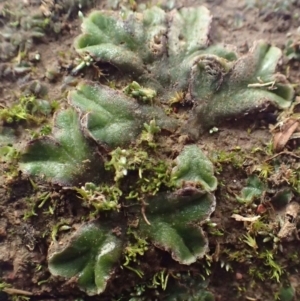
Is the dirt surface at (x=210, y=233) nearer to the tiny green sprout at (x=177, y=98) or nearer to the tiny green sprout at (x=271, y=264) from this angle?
the tiny green sprout at (x=271, y=264)

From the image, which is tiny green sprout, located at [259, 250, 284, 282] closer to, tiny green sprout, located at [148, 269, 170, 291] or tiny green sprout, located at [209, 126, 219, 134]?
tiny green sprout, located at [148, 269, 170, 291]

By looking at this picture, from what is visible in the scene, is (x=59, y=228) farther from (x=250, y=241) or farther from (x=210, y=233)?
(x=250, y=241)

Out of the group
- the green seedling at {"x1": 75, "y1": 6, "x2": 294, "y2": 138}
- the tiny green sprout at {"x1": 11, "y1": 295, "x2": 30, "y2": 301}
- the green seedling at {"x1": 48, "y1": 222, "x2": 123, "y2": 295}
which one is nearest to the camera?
the green seedling at {"x1": 48, "y1": 222, "x2": 123, "y2": 295}

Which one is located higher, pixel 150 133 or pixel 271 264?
pixel 150 133

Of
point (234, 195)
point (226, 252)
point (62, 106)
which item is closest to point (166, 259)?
point (226, 252)

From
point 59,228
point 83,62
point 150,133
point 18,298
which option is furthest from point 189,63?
point 18,298

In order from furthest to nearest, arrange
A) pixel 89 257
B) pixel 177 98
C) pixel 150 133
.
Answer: pixel 177 98, pixel 150 133, pixel 89 257

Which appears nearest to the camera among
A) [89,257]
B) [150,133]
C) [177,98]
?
[89,257]

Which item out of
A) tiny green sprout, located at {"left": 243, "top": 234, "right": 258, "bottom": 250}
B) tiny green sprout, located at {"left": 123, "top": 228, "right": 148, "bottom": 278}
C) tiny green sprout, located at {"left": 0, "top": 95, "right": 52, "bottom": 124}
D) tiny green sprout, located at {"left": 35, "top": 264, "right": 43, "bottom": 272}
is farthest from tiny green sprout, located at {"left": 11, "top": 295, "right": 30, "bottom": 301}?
tiny green sprout, located at {"left": 243, "top": 234, "right": 258, "bottom": 250}

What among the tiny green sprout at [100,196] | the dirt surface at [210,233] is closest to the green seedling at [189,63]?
the dirt surface at [210,233]
